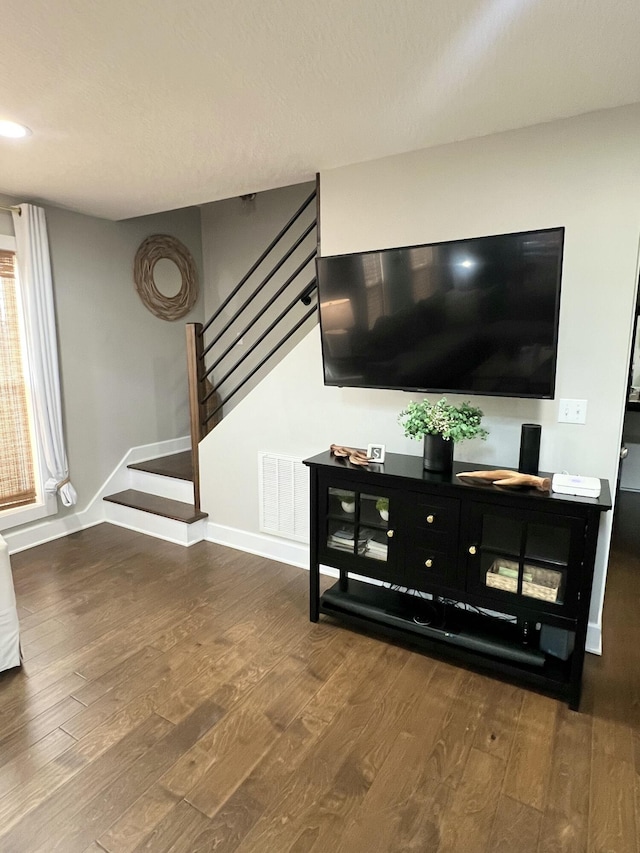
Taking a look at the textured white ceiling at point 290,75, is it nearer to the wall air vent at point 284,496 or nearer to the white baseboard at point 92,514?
the wall air vent at point 284,496

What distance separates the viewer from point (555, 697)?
199 cm

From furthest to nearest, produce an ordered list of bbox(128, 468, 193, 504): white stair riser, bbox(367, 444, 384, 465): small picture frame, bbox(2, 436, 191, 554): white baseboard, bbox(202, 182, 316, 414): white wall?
bbox(202, 182, 316, 414): white wall → bbox(128, 468, 193, 504): white stair riser → bbox(2, 436, 191, 554): white baseboard → bbox(367, 444, 384, 465): small picture frame

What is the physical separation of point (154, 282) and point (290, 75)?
280 cm

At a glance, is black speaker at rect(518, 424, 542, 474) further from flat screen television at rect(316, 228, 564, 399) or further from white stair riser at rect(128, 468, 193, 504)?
white stair riser at rect(128, 468, 193, 504)

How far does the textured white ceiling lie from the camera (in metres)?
1.40

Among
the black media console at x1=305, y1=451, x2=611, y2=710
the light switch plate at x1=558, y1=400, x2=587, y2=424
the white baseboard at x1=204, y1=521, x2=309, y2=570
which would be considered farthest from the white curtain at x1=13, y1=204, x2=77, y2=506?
the light switch plate at x1=558, y1=400, x2=587, y2=424

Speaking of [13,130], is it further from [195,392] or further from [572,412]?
[572,412]

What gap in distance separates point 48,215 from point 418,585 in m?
3.49

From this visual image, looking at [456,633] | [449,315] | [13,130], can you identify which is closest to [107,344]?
[13,130]

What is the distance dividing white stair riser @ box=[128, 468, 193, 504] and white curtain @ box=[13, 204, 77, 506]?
24.3 inches

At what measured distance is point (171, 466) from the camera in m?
4.09

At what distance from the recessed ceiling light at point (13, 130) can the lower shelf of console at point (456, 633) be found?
2668 mm

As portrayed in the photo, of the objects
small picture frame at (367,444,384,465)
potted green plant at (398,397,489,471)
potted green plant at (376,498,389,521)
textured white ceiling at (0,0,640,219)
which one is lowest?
potted green plant at (376,498,389,521)

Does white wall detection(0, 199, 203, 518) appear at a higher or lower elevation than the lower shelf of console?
higher
